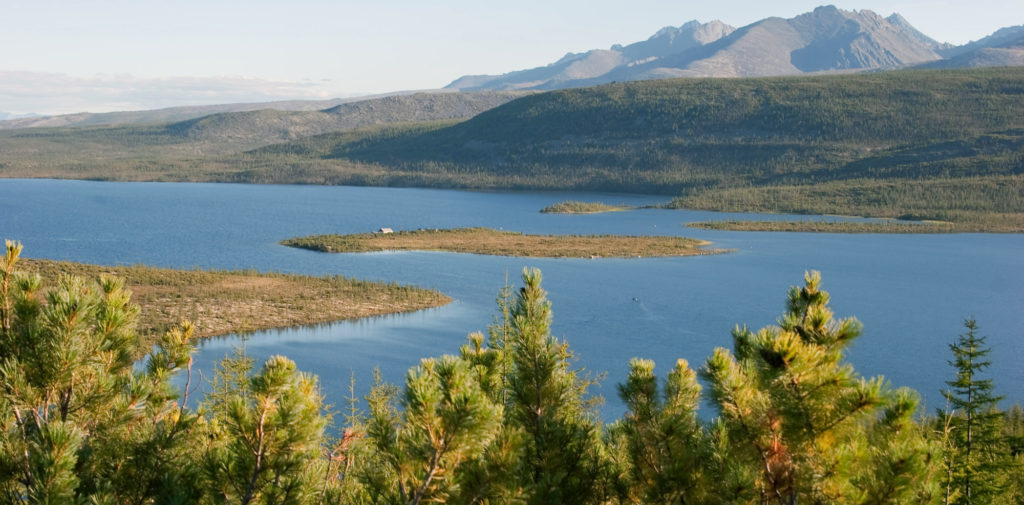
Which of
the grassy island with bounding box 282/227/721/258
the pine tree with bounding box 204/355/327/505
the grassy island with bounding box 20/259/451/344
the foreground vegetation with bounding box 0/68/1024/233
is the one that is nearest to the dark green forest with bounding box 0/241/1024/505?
the pine tree with bounding box 204/355/327/505

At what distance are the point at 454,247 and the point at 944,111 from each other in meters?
113

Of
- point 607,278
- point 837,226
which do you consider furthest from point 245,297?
point 837,226

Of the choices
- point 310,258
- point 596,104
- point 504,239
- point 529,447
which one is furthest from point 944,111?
point 529,447

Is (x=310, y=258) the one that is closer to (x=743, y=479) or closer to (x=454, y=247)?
(x=454, y=247)

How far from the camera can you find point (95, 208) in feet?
349

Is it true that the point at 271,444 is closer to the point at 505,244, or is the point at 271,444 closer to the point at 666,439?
the point at 666,439

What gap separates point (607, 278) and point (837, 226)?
43000mm

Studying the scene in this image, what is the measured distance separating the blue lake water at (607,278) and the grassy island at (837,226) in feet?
12.6

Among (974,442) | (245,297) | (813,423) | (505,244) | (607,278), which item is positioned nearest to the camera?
(813,423)

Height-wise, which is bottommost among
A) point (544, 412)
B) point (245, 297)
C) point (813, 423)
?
point (245, 297)

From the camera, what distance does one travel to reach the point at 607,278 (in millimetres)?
58281

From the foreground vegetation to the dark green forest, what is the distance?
94486 mm

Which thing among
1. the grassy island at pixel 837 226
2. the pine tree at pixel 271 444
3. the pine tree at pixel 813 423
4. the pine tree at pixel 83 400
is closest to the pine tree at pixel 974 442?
the pine tree at pixel 813 423

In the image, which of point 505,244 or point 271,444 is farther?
point 505,244
